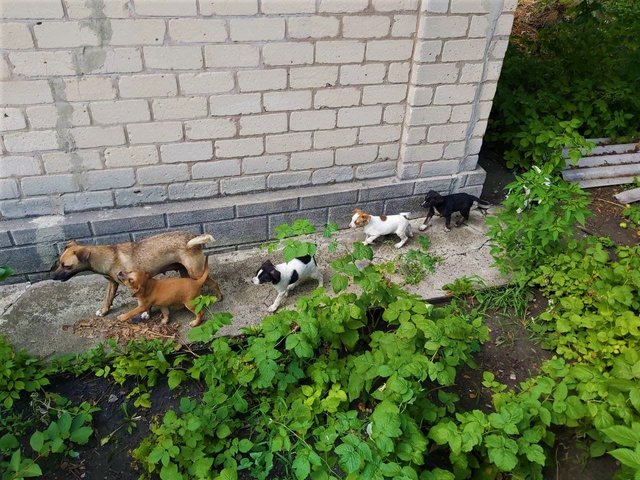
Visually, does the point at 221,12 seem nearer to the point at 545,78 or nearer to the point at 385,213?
the point at 385,213

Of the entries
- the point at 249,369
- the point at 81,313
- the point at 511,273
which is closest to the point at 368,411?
the point at 249,369

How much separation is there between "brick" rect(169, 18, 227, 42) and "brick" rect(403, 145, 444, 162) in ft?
6.47

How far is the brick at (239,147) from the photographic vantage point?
4.23 m

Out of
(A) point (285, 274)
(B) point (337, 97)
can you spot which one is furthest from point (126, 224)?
(B) point (337, 97)

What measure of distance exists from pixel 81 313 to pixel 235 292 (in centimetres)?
122

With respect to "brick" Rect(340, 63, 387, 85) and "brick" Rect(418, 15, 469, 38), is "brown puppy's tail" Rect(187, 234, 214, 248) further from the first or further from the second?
"brick" Rect(418, 15, 469, 38)

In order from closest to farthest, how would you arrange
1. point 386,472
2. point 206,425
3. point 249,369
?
point 386,472 < point 206,425 < point 249,369

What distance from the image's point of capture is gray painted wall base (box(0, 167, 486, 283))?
4.08m

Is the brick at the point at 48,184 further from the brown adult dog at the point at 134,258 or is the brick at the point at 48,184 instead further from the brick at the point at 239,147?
the brick at the point at 239,147

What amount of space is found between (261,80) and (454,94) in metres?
1.75

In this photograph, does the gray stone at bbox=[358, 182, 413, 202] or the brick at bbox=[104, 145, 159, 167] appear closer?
the brick at bbox=[104, 145, 159, 167]

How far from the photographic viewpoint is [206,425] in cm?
305

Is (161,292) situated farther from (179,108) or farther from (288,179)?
(288,179)

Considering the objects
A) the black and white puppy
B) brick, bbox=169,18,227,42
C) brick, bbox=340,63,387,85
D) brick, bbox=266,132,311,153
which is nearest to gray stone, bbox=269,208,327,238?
brick, bbox=266,132,311,153
